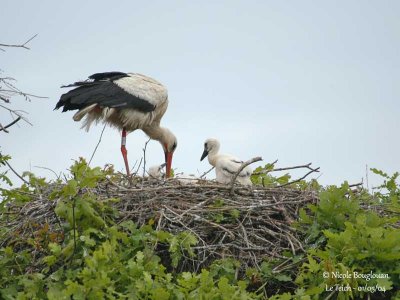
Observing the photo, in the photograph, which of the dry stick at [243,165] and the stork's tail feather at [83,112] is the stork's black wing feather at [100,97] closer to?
the stork's tail feather at [83,112]

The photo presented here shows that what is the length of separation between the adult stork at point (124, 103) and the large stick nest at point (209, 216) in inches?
145

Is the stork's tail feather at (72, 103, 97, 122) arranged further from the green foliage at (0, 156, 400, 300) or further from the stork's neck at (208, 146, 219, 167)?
the green foliage at (0, 156, 400, 300)

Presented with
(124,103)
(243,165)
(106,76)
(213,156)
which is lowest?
(243,165)

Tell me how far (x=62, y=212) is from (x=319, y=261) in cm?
221

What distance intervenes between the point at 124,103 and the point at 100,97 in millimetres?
457

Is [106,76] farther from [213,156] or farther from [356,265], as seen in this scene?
[356,265]

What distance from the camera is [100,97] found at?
10.6 metres

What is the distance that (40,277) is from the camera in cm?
535

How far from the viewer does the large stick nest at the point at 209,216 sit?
20.4 ft

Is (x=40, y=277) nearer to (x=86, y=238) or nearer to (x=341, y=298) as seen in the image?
(x=86, y=238)

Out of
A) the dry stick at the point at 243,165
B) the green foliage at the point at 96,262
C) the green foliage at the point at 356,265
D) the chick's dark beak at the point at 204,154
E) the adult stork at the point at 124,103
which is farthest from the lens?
the adult stork at the point at 124,103

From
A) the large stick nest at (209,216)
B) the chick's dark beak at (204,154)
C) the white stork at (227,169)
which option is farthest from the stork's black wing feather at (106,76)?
the large stick nest at (209,216)

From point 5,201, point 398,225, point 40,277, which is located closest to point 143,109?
point 5,201

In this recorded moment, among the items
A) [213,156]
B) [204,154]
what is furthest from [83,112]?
[213,156]
